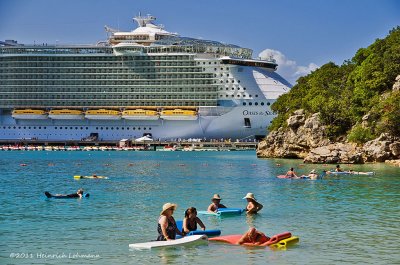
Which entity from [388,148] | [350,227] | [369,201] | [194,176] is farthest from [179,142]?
[350,227]

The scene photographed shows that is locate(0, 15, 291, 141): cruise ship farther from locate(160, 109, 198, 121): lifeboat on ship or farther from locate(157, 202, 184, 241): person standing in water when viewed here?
locate(157, 202, 184, 241): person standing in water

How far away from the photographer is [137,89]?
376ft

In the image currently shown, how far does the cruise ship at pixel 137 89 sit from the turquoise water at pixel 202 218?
216 ft

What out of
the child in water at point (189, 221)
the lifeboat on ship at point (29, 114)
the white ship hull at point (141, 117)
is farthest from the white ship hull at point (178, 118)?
the child in water at point (189, 221)

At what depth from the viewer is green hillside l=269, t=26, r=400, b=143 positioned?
191 ft

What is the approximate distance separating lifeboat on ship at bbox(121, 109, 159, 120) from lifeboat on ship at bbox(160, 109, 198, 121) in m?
1.20

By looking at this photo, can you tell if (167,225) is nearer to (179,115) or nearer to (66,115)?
A: (179,115)

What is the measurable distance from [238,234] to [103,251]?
14.7 feet

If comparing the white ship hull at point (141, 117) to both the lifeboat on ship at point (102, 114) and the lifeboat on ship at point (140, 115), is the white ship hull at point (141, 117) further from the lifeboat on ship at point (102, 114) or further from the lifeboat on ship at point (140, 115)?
the lifeboat on ship at point (102, 114)

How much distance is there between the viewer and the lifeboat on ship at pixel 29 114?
114000 millimetres

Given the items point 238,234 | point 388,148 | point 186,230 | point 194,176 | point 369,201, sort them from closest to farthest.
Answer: point 186,230 < point 238,234 < point 369,201 < point 194,176 < point 388,148

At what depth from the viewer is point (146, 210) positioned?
2716 centimetres

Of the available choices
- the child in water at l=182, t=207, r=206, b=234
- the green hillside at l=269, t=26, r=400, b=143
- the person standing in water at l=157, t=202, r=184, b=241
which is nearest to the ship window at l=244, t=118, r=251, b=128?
the green hillside at l=269, t=26, r=400, b=143

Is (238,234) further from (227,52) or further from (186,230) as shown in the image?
(227,52)
